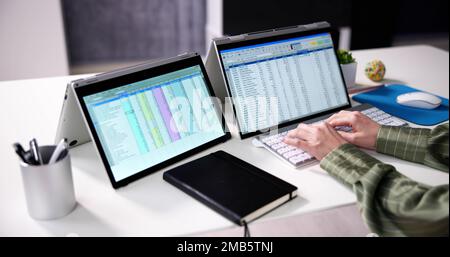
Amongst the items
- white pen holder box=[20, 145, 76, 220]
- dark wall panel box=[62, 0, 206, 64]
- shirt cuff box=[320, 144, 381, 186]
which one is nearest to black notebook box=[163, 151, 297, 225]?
shirt cuff box=[320, 144, 381, 186]

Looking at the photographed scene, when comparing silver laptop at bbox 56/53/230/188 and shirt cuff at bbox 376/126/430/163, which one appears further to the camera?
shirt cuff at bbox 376/126/430/163

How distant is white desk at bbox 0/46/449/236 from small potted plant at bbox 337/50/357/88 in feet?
1.65

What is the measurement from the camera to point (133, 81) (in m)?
1.09

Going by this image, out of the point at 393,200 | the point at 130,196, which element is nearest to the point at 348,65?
the point at 393,200

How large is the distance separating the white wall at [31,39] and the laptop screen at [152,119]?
218 cm

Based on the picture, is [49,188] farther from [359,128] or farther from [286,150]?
[359,128]

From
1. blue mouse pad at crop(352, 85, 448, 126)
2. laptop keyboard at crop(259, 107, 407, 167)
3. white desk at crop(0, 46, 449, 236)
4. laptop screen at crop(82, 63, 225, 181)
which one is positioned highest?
laptop screen at crop(82, 63, 225, 181)

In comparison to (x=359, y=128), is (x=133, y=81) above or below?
above

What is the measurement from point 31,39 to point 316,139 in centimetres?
250

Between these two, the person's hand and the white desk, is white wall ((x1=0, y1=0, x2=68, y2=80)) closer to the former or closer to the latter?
the white desk

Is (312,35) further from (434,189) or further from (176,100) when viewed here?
(434,189)

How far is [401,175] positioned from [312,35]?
0.54 meters

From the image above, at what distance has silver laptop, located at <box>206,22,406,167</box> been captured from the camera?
4.09ft

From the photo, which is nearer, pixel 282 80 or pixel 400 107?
pixel 282 80
